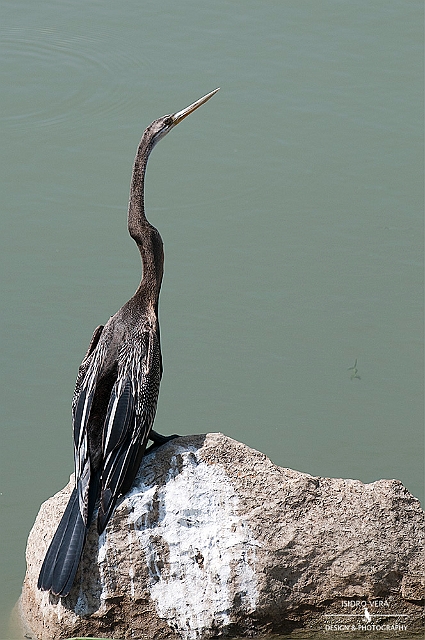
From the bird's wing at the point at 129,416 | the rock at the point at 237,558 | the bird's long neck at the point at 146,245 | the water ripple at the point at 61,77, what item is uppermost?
the water ripple at the point at 61,77

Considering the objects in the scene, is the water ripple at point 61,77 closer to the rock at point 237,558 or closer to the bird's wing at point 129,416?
the bird's wing at point 129,416

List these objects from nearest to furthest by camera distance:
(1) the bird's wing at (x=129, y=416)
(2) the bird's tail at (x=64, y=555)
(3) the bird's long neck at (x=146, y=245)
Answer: (2) the bird's tail at (x=64, y=555)
(1) the bird's wing at (x=129, y=416)
(3) the bird's long neck at (x=146, y=245)

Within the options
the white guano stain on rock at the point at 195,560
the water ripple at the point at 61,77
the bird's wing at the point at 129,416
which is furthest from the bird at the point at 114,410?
the water ripple at the point at 61,77

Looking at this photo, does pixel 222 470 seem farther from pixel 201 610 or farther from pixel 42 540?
pixel 42 540

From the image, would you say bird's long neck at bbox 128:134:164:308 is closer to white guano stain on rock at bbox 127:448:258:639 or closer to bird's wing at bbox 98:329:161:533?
bird's wing at bbox 98:329:161:533

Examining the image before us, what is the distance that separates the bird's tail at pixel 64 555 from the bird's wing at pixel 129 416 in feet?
0.31

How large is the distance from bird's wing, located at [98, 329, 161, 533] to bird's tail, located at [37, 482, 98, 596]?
0.31 feet

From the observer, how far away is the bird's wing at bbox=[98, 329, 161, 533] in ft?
13.1

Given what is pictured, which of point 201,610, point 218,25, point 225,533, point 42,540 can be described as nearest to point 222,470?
point 225,533

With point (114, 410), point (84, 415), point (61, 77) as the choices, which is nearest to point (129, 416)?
point (114, 410)

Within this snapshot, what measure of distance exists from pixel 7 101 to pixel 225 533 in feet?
19.2

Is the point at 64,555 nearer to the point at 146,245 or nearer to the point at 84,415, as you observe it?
the point at 84,415

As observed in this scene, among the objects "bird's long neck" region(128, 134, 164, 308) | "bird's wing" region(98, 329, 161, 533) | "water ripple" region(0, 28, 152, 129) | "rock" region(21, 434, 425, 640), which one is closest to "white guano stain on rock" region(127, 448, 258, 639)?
"rock" region(21, 434, 425, 640)

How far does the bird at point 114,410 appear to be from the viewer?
3.87m
